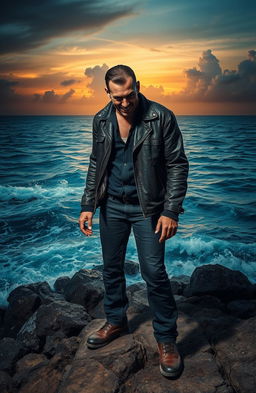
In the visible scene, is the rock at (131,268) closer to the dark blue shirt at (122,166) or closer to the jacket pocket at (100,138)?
the dark blue shirt at (122,166)

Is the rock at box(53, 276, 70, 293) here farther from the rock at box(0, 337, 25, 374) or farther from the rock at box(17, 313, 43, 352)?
the rock at box(0, 337, 25, 374)

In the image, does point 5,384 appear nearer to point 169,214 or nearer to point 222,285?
point 169,214

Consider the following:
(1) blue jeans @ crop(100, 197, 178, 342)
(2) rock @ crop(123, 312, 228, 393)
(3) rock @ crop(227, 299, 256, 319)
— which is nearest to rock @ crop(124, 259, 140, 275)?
(3) rock @ crop(227, 299, 256, 319)

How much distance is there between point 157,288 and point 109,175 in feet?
3.68

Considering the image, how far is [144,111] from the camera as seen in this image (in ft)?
8.73

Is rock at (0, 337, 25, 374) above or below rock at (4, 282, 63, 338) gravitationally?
above

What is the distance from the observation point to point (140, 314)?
3.79m

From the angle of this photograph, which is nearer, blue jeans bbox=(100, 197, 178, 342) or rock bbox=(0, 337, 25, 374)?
blue jeans bbox=(100, 197, 178, 342)

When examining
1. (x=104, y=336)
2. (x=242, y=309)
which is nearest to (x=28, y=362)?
(x=104, y=336)

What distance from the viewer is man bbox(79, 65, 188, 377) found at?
2607 millimetres

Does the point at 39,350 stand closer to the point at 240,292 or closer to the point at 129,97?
the point at 240,292

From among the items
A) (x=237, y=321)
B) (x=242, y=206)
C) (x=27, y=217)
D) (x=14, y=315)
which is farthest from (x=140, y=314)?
(x=242, y=206)

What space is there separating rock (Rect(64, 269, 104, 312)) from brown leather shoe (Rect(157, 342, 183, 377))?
293 cm

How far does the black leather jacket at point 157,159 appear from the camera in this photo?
261 centimetres
